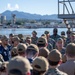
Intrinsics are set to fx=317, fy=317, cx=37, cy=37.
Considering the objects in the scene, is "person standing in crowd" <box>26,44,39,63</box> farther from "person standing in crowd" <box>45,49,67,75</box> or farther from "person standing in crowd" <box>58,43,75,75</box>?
"person standing in crowd" <box>45,49,67,75</box>

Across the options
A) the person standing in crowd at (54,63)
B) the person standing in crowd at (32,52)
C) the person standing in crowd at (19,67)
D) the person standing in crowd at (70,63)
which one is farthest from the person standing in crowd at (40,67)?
the person standing in crowd at (32,52)

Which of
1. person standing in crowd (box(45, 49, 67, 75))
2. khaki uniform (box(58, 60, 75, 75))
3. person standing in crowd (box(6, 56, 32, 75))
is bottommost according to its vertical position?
khaki uniform (box(58, 60, 75, 75))

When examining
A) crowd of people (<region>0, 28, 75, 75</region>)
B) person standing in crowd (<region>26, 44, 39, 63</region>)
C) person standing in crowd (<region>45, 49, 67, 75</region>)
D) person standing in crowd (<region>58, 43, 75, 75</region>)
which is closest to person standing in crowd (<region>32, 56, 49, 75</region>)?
crowd of people (<region>0, 28, 75, 75</region>)

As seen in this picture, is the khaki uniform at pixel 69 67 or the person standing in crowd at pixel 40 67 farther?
the khaki uniform at pixel 69 67

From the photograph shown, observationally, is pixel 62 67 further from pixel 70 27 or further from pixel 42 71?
pixel 70 27

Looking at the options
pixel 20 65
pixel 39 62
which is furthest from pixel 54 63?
pixel 20 65

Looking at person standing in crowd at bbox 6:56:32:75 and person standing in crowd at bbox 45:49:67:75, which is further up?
person standing in crowd at bbox 6:56:32:75

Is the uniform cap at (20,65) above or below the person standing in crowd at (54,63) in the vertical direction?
above

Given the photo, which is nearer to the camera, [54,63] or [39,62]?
[39,62]

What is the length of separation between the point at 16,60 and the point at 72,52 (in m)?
2.48

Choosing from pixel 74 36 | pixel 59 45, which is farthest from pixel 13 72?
pixel 74 36

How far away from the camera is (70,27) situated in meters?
18.1

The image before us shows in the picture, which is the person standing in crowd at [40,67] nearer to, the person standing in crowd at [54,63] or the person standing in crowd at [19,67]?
the person standing in crowd at [54,63]

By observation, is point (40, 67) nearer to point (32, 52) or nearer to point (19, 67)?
point (19, 67)
